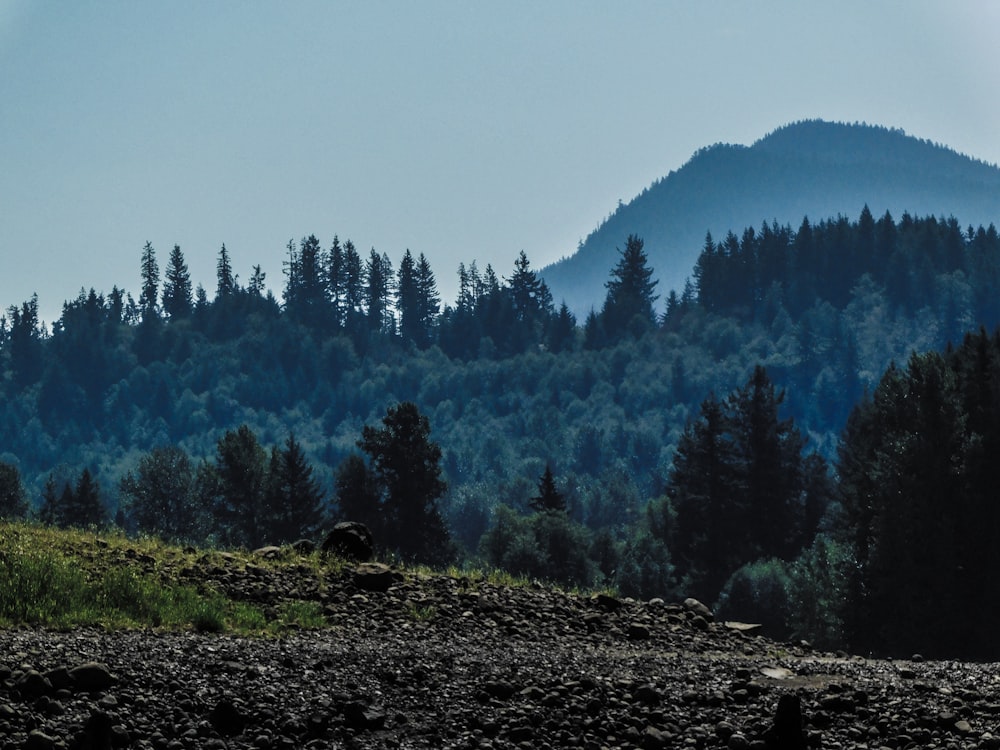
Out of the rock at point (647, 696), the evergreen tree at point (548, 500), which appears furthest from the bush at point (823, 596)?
→ the rock at point (647, 696)

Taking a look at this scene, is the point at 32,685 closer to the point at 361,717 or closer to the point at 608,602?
the point at 361,717

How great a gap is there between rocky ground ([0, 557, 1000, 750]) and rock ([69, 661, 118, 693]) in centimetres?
1

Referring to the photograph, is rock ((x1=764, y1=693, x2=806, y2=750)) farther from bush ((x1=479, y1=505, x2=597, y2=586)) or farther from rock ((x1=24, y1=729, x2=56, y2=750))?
bush ((x1=479, y1=505, x2=597, y2=586))

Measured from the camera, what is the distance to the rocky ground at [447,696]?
1018 cm

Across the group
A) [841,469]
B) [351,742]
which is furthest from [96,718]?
[841,469]

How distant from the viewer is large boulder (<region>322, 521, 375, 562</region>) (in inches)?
832

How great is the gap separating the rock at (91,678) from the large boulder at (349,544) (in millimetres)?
10098

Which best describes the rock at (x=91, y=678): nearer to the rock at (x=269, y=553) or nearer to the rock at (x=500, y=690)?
the rock at (x=500, y=690)

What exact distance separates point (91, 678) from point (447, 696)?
3.49 meters

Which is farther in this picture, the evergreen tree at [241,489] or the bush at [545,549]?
the evergreen tree at [241,489]

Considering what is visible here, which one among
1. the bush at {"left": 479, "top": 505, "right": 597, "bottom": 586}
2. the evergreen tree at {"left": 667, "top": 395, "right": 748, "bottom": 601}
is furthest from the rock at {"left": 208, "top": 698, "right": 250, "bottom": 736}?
the evergreen tree at {"left": 667, "top": 395, "right": 748, "bottom": 601}

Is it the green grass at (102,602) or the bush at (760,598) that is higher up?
the green grass at (102,602)

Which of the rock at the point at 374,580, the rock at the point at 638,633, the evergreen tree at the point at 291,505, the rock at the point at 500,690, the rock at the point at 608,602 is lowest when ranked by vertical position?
the rock at the point at 500,690

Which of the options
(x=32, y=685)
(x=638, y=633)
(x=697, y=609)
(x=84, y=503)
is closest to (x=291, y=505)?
(x=84, y=503)
